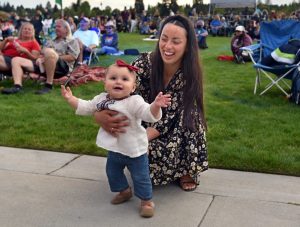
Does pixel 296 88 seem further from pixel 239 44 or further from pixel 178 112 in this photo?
pixel 239 44

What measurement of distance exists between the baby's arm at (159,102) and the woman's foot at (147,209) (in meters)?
0.65

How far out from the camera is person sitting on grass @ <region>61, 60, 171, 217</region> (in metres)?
2.80

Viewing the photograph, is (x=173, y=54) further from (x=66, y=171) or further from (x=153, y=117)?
(x=66, y=171)

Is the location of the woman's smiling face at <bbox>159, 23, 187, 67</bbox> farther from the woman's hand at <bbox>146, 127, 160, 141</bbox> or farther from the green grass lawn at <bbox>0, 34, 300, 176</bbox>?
the green grass lawn at <bbox>0, 34, 300, 176</bbox>

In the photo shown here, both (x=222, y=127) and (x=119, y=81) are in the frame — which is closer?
(x=119, y=81)

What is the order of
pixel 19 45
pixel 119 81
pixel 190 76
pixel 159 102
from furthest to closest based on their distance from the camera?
pixel 19 45 < pixel 190 76 < pixel 119 81 < pixel 159 102

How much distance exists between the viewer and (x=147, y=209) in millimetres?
2961

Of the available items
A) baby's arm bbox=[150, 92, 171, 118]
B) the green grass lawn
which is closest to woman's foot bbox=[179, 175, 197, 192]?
the green grass lawn

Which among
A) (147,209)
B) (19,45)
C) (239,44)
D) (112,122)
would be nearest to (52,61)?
(19,45)

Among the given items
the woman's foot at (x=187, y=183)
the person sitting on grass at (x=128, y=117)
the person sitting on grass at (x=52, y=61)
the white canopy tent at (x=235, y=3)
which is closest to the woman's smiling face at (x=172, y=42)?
the person sitting on grass at (x=128, y=117)

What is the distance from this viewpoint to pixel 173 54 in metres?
3.28

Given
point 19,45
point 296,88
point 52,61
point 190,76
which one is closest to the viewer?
point 190,76

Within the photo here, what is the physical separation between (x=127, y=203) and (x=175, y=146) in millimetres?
547

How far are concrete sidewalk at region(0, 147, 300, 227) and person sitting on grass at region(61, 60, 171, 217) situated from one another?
0.70 ft
